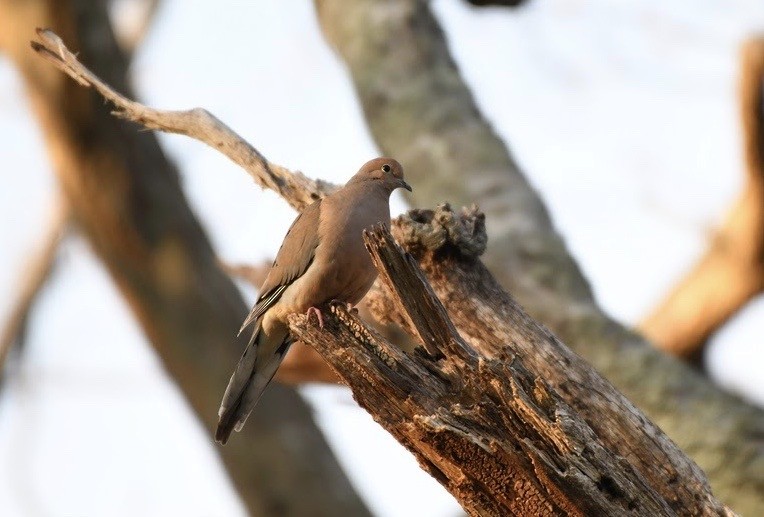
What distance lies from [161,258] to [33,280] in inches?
69.0

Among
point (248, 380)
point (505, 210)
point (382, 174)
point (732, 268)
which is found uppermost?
point (732, 268)

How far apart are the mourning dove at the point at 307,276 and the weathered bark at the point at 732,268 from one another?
2031 millimetres

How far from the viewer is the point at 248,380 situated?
4410mm

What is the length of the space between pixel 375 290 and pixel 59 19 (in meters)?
3.55

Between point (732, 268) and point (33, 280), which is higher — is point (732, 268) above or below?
above

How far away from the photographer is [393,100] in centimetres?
671

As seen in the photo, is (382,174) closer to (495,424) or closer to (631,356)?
(631,356)

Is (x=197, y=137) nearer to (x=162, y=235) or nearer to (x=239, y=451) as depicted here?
(x=162, y=235)

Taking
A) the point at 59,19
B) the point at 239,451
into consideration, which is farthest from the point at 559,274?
the point at 59,19

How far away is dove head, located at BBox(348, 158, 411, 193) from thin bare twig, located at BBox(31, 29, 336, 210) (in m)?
0.14

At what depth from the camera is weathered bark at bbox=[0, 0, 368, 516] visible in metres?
7.08

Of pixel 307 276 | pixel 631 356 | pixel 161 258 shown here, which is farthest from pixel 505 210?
pixel 161 258

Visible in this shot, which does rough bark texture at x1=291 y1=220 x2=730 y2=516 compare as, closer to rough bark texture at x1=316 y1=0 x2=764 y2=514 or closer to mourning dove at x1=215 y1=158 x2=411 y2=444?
mourning dove at x1=215 y1=158 x2=411 y2=444

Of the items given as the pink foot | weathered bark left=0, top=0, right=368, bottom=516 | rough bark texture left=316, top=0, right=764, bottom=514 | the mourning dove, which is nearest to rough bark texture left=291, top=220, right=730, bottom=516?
the pink foot
